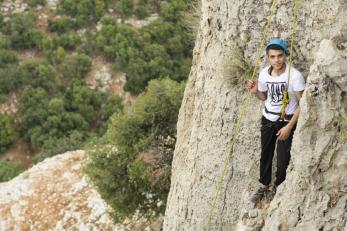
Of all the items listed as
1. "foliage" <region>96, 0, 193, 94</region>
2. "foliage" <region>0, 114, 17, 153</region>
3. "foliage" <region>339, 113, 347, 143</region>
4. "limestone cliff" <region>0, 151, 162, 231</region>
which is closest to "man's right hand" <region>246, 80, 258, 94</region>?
"foliage" <region>339, 113, 347, 143</region>

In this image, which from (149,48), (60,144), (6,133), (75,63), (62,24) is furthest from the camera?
(62,24)

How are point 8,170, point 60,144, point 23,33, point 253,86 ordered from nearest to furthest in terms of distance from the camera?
point 253,86 → point 8,170 → point 60,144 → point 23,33

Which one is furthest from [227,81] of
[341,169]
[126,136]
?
[126,136]

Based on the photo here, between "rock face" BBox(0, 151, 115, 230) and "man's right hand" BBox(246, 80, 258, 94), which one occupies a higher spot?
"man's right hand" BBox(246, 80, 258, 94)

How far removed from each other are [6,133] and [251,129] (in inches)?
1384

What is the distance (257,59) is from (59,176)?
13.5 meters

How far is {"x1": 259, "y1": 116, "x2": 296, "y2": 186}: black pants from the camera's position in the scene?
21.9ft

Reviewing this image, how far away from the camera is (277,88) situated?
6453 mm

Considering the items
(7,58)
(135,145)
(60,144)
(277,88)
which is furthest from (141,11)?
(277,88)

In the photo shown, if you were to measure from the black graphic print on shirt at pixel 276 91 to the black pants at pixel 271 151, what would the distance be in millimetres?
299

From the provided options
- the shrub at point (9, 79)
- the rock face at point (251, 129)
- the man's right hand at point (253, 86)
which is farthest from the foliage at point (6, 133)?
the man's right hand at point (253, 86)

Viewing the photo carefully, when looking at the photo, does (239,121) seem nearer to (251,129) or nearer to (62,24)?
(251,129)

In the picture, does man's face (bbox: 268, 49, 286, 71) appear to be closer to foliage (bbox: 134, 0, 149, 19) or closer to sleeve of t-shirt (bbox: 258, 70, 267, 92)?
sleeve of t-shirt (bbox: 258, 70, 267, 92)

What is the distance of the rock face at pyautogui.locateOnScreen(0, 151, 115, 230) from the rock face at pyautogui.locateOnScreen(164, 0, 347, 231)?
773 cm
